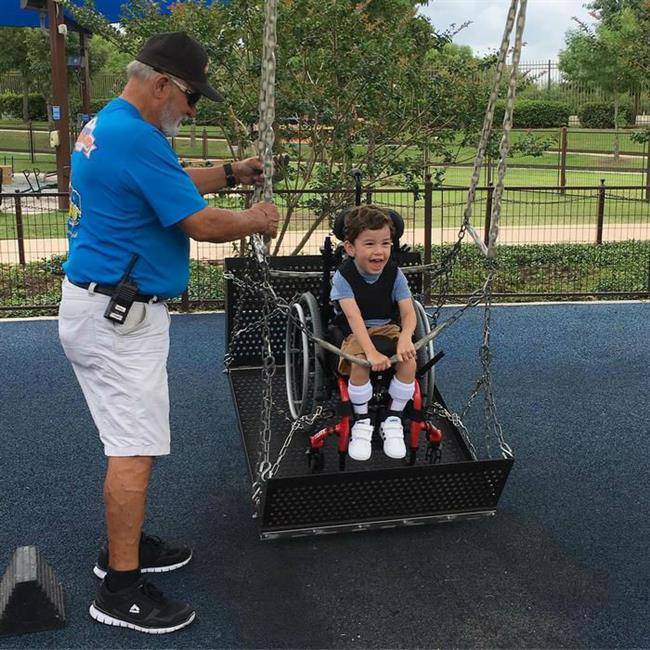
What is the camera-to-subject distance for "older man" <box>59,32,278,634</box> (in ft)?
8.69

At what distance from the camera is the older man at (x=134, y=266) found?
2.65m

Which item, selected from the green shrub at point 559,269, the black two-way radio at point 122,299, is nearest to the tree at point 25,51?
the green shrub at point 559,269

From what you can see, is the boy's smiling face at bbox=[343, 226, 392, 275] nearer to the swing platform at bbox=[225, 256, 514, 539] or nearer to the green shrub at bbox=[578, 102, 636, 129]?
the swing platform at bbox=[225, 256, 514, 539]

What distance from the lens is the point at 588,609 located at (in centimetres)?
297

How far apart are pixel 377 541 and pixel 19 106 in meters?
41.8

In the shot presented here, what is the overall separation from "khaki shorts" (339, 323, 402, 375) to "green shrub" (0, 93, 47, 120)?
38.5 meters

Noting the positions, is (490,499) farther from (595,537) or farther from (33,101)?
(33,101)

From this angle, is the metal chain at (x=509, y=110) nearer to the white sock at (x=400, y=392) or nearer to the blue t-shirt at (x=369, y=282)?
the blue t-shirt at (x=369, y=282)

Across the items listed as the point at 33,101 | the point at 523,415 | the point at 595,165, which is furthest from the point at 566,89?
the point at 523,415

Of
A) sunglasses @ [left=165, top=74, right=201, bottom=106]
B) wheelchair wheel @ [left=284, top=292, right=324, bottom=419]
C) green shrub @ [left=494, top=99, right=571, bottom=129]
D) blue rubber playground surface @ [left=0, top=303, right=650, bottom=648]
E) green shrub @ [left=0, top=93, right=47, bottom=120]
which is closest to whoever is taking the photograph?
sunglasses @ [left=165, top=74, right=201, bottom=106]

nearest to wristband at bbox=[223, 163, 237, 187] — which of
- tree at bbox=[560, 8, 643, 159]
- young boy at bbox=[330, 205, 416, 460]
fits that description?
young boy at bbox=[330, 205, 416, 460]

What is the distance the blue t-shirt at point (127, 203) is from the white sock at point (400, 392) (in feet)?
3.90

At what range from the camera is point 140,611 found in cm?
285

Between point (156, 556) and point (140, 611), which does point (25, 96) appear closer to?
point (156, 556)
